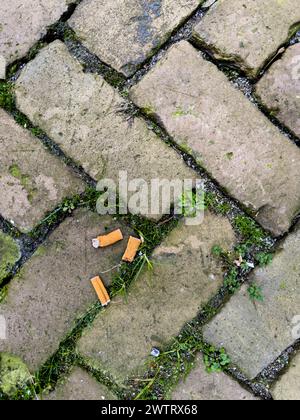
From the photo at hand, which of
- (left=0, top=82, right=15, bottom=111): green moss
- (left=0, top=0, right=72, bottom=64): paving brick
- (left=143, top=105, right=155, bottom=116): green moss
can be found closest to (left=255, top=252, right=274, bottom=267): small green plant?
(left=143, top=105, right=155, bottom=116): green moss

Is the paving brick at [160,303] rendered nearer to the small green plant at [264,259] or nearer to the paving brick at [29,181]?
the small green plant at [264,259]

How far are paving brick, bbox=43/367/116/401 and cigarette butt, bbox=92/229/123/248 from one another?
1.84 feet

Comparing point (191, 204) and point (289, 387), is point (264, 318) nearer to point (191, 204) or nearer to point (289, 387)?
point (289, 387)

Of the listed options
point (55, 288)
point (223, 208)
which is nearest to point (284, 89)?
point (223, 208)

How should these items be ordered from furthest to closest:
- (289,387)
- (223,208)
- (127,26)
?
(127,26)
(223,208)
(289,387)

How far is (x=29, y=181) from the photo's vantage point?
2531 mm

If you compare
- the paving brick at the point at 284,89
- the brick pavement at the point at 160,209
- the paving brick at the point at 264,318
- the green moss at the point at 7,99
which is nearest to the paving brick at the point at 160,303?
the brick pavement at the point at 160,209

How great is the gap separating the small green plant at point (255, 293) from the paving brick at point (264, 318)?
1cm

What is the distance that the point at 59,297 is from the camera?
2.48 metres

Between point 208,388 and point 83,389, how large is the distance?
535 millimetres

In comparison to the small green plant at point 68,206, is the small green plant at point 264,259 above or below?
below

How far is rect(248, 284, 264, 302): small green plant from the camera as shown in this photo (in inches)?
95.7

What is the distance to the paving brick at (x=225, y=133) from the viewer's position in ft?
8.10

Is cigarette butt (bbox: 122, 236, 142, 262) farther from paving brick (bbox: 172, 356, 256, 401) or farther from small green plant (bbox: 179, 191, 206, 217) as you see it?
paving brick (bbox: 172, 356, 256, 401)
